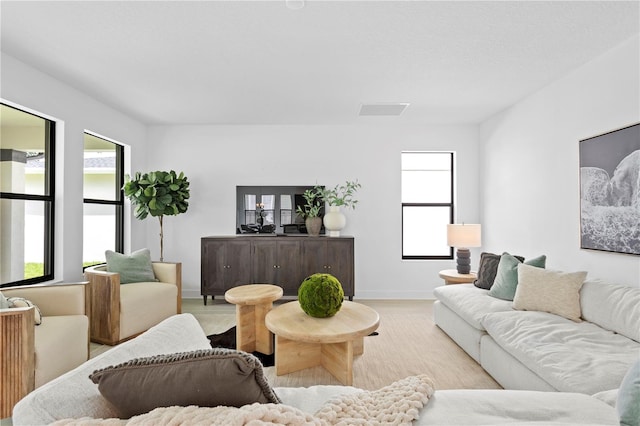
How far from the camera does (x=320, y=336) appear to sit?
Answer: 222 centimetres

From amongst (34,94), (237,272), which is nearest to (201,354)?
(34,94)

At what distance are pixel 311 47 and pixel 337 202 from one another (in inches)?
97.1

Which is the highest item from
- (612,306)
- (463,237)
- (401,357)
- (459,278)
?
(463,237)

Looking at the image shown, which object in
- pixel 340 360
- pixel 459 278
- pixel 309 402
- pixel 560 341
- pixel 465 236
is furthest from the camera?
pixel 465 236

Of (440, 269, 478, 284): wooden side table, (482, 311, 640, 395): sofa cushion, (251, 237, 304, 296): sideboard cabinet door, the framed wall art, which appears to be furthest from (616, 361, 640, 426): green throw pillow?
(251, 237, 304, 296): sideboard cabinet door

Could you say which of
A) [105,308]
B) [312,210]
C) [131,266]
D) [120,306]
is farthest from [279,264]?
[105,308]

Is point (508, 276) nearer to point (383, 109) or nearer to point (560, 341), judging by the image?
point (560, 341)

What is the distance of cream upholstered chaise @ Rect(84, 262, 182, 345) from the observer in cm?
317

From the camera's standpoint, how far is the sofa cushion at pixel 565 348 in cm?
172

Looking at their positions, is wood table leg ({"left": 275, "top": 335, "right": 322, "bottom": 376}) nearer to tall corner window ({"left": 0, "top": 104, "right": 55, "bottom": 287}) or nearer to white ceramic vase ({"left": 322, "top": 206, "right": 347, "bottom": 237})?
white ceramic vase ({"left": 322, "top": 206, "right": 347, "bottom": 237})

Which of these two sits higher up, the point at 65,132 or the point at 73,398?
the point at 65,132

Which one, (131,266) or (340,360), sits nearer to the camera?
(340,360)

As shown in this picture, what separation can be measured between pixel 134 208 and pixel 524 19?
4.84m

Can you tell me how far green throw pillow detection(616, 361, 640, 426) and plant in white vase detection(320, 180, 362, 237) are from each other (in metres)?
3.78
